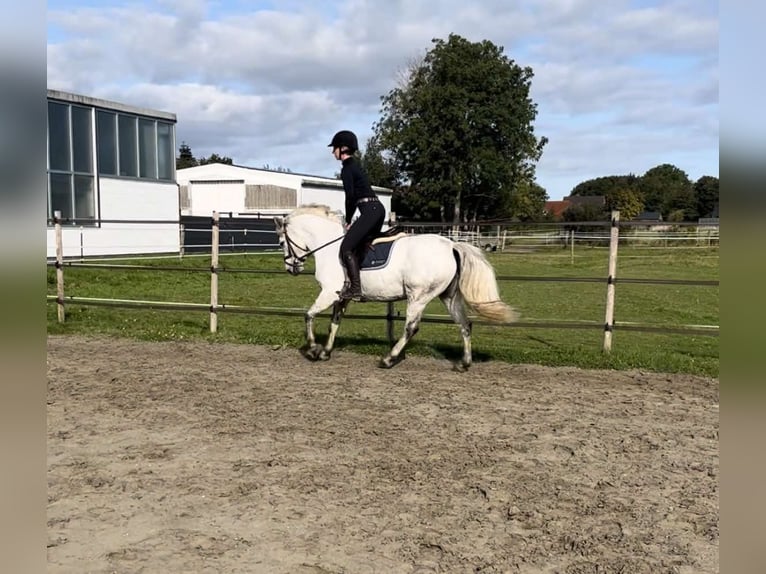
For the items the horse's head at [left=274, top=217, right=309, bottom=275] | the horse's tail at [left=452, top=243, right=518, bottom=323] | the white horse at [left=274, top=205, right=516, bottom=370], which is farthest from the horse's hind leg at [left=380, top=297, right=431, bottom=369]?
the horse's head at [left=274, top=217, right=309, bottom=275]

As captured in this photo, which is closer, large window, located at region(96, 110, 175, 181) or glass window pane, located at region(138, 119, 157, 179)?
large window, located at region(96, 110, 175, 181)

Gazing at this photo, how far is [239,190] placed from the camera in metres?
37.5

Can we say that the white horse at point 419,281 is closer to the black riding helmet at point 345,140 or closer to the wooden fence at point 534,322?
the wooden fence at point 534,322

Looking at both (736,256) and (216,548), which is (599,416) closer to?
(216,548)

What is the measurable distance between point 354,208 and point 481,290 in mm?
1624

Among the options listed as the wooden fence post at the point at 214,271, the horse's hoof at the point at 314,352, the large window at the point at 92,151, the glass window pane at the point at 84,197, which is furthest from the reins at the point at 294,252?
the glass window pane at the point at 84,197

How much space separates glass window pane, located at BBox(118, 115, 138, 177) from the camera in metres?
21.4

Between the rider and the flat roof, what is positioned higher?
the flat roof

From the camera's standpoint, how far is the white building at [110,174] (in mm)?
18719

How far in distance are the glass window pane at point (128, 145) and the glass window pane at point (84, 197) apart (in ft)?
5.57

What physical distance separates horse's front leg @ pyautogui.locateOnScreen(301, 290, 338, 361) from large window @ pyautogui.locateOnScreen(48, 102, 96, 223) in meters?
14.4

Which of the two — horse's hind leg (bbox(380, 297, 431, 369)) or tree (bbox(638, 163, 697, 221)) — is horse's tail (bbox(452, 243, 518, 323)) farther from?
tree (bbox(638, 163, 697, 221))

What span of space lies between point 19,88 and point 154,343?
7.65m

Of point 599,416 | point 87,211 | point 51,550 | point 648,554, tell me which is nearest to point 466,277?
point 599,416
